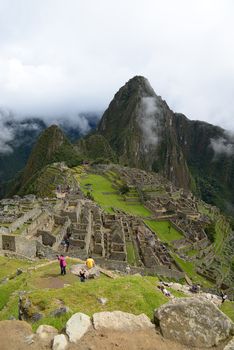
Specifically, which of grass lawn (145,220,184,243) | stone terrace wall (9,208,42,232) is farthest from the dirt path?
grass lawn (145,220,184,243)

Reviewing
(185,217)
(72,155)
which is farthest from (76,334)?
(72,155)

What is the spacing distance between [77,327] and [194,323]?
9.50 ft

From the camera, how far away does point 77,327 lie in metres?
8.73

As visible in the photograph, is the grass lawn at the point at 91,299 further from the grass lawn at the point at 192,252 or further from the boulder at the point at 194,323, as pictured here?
the grass lawn at the point at 192,252

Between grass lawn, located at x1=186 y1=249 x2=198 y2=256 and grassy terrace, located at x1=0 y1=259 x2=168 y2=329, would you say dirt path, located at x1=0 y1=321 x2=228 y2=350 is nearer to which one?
grassy terrace, located at x1=0 y1=259 x2=168 y2=329

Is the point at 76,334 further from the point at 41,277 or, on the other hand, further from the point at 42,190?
the point at 42,190

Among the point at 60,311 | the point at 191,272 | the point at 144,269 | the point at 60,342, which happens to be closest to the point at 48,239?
the point at 144,269

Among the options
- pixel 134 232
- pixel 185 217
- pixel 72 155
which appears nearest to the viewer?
pixel 134 232

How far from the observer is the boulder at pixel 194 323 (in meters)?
8.66

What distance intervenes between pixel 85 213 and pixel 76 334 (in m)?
42.2

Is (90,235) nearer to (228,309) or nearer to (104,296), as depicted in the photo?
(228,309)

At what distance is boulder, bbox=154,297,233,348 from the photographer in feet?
28.4

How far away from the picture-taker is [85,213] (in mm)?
50562

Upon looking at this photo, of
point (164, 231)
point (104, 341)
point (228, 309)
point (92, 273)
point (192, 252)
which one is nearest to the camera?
point (104, 341)
